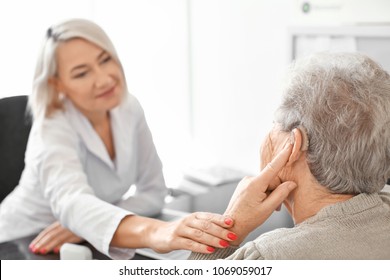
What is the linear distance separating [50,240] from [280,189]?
0.53 m

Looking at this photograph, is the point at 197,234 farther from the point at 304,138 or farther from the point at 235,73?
the point at 235,73

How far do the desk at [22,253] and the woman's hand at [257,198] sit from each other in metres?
0.27

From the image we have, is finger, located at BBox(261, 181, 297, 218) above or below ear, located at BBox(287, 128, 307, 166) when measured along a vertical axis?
below

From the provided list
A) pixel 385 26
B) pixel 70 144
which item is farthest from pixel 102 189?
pixel 385 26

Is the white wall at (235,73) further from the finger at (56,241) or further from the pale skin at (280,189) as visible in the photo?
the pale skin at (280,189)

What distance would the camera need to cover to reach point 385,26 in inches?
72.2

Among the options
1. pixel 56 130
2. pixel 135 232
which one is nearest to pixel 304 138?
pixel 135 232

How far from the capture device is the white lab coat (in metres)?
1.26

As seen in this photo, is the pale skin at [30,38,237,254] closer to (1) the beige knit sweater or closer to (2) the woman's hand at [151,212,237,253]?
(2) the woman's hand at [151,212,237,253]

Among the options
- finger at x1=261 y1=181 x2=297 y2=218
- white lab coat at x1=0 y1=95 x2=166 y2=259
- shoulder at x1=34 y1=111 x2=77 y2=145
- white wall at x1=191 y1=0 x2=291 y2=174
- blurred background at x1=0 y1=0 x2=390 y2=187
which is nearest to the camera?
finger at x1=261 y1=181 x2=297 y2=218

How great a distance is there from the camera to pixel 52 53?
1.53 meters

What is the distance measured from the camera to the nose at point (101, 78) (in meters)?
1.60

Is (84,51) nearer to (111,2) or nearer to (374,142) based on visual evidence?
(374,142)

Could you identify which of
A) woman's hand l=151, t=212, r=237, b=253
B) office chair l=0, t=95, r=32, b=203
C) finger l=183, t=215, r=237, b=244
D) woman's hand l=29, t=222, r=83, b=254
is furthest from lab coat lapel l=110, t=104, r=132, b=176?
finger l=183, t=215, r=237, b=244
